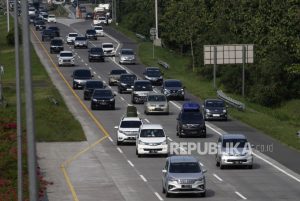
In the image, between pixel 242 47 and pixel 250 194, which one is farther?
pixel 242 47

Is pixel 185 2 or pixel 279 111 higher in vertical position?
pixel 185 2

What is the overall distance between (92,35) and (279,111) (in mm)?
63614

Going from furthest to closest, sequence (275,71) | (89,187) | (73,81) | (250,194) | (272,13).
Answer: (272,13), (275,71), (73,81), (89,187), (250,194)

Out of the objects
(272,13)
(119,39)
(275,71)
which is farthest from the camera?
(119,39)

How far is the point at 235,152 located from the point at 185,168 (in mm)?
8423

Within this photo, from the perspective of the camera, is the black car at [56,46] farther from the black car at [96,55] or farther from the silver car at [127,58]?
the silver car at [127,58]

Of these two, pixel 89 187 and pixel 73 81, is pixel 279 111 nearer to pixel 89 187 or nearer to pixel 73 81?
pixel 73 81

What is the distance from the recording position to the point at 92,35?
15500 centimetres

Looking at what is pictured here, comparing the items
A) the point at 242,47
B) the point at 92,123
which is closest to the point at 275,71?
the point at 242,47

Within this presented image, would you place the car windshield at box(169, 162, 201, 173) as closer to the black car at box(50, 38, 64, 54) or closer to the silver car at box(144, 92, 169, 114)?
the silver car at box(144, 92, 169, 114)

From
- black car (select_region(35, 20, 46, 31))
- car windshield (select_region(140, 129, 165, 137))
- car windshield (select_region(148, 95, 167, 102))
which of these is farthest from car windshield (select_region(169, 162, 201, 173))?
black car (select_region(35, 20, 46, 31))

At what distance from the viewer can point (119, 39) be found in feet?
508

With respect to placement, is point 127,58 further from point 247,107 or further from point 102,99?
point 102,99

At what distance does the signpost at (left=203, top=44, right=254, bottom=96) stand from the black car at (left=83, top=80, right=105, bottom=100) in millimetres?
15782
